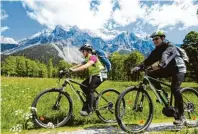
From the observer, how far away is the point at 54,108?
1038 cm

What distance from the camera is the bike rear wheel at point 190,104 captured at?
10547 mm

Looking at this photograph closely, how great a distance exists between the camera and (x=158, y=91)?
987 centimetres

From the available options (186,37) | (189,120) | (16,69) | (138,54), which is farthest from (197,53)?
(16,69)

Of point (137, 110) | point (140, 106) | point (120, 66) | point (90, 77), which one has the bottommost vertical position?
point (137, 110)

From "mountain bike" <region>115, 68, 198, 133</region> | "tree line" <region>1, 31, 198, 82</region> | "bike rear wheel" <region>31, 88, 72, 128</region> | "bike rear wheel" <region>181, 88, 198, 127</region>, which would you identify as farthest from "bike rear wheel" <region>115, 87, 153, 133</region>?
"tree line" <region>1, 31, 198, 82</region>

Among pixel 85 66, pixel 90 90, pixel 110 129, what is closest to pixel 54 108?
pixel 90 90

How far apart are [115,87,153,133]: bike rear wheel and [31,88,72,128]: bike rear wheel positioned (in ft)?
5.80

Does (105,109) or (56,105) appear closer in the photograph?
(56,105)

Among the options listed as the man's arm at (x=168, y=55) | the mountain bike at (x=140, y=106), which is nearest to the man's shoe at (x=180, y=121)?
the mountain bike at (x=140, y=106)

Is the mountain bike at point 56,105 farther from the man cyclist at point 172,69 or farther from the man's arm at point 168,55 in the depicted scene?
the man's arm at point 168,55

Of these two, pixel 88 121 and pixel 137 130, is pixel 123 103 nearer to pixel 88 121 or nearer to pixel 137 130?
pixel 137 130

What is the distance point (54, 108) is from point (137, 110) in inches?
102

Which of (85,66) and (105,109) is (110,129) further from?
(85,66)

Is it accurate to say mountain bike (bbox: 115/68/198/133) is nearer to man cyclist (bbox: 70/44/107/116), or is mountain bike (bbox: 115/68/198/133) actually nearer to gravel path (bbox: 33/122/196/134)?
gravel path (bbox: 33/122/196/134)
